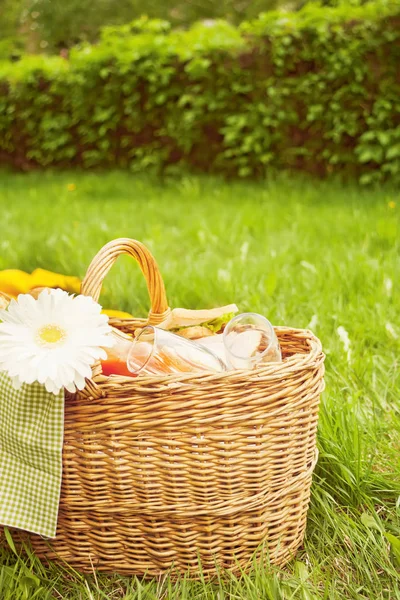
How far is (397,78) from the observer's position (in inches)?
191

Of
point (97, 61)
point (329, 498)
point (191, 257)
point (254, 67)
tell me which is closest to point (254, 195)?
point (254, 67)

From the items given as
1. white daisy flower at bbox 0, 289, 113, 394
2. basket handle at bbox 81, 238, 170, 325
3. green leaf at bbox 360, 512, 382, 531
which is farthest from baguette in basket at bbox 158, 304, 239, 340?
green leaf at bbox 360, 512, 382, 531

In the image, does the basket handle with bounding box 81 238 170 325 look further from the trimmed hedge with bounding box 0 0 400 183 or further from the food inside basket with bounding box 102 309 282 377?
the trimmed hedge with bounding box 0 0 400 183

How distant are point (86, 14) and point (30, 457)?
21.8 m

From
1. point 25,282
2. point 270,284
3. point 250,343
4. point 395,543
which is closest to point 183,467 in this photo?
point 250,343

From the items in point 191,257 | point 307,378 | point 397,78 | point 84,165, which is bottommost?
point 84,165

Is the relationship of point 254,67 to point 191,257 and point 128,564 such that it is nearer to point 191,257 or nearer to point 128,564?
point 191,257

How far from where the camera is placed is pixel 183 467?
1262 mm

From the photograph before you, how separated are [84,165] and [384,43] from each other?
3273 millimetres

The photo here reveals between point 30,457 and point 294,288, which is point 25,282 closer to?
point 30,457

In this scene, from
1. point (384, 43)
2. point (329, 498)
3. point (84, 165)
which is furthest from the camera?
point (84, 165)

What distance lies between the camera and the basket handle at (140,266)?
130 centimetres

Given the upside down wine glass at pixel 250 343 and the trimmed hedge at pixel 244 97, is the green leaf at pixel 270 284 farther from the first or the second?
the trimmed hedge at pixel 244 97

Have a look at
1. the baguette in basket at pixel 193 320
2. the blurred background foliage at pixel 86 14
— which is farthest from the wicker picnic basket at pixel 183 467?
the blurred background foliage at pixel 86 14
